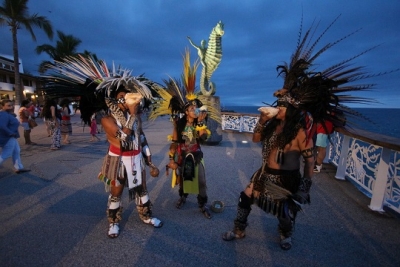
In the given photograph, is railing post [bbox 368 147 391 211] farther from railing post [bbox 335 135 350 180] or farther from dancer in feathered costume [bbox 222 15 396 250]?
dancer in feathered costume [bbox 222 15 396 250]

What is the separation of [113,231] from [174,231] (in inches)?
31.3

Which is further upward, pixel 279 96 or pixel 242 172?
pixel 279 96

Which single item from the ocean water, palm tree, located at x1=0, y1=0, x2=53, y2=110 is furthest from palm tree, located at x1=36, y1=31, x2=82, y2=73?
the ocean water

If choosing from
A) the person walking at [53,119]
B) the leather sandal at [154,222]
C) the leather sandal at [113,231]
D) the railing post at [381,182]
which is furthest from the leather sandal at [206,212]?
the person walking at [53,119]

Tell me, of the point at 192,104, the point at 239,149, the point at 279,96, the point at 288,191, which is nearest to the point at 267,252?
the point at 288,191

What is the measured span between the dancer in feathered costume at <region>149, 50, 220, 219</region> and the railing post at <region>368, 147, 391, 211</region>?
8.95ft

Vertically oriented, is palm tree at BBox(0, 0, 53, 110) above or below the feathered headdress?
above

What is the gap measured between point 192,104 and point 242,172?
9.46 ft

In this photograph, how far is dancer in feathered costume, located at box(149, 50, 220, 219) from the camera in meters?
3.05

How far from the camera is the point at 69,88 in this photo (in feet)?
8.30

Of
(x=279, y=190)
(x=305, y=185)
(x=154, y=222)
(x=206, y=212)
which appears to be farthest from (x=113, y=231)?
(x=305, y=185)

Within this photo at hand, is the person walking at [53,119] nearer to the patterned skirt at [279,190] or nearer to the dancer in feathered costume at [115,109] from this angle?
the dancer in feathered costume at [115,109]

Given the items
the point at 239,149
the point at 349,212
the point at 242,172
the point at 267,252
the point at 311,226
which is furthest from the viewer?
the point at 239,149

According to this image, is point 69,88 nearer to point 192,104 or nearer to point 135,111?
point 135,111
